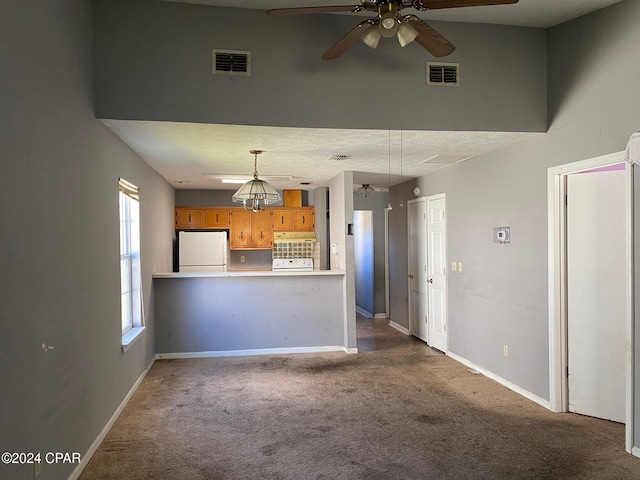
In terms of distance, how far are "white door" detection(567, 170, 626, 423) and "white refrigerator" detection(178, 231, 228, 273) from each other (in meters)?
5.43

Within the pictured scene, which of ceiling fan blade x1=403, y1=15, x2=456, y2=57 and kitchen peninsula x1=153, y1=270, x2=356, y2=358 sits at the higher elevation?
ceiling fan blade x1=403, y1=15, x2=456, y2=57

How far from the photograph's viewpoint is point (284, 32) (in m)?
3.49

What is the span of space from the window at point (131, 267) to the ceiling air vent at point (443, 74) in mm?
3006

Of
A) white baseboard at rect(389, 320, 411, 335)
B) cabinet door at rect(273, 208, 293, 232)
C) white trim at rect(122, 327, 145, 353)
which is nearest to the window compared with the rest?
white trim at rect(122, 327, 145, 353)

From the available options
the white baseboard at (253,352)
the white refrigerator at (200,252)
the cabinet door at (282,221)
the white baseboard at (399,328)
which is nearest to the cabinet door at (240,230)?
the white refrigerator at (200,252)

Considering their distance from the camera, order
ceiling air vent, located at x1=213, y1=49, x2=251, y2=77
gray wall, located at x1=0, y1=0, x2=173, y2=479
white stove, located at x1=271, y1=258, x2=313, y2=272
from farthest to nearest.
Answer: white stove, located at x1=271, y1=258, x2=313, y2=272, ceiling air vent, located at x1=213, y1=49, x2=251, y2=77, gray wall, located at x1=0, y1=0, x2=173, y2=479

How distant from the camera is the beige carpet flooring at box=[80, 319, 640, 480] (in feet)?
9.23

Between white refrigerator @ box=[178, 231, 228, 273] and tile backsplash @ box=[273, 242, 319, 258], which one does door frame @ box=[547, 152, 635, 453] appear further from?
white refrigerator @ box=[178, 231, 228, 273]

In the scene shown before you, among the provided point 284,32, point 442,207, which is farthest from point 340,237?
point 284,32

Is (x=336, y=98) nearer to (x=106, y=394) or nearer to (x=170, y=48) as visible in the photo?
(x=170, y=48)

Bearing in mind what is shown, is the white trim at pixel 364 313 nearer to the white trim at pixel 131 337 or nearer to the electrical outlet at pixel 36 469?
the white trim at pixel 131 337

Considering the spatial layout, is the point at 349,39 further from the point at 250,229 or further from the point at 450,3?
the point at 250,229

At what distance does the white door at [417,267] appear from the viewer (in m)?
6.35

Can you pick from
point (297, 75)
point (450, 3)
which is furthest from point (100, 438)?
point (450, 3)
